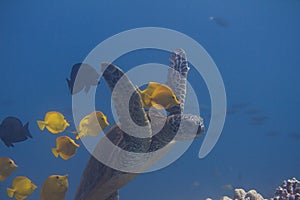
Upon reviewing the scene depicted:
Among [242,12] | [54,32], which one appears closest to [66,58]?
[54,32]

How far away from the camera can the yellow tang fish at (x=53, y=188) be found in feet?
11.3

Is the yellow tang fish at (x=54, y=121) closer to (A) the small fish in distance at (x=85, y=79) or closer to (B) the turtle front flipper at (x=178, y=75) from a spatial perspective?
(A) the small fish in distance at (x=85, y=79)

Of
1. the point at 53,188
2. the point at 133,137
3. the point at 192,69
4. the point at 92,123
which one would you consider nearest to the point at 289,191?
the point at 133,137

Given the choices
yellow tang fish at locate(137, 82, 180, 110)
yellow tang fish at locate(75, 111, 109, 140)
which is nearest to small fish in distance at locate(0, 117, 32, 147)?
yellow tang fish at locate(75, 111, 109, 140)

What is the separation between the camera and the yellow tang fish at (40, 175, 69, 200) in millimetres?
3455

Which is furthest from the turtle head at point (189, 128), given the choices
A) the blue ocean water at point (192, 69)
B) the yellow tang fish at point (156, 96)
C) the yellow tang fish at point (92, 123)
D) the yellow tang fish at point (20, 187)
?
the blue ocean water at point (192, 69)

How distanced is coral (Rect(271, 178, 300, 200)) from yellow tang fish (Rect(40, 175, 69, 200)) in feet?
8.06

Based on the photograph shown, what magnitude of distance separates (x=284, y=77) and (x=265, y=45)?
20.7 feet

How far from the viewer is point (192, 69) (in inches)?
1458

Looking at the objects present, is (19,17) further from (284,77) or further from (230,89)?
(284,77)

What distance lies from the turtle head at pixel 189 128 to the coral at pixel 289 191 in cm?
129

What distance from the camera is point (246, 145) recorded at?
45.8 m

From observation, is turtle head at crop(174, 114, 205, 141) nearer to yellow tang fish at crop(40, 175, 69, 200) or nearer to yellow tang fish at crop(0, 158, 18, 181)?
yellow tang fish at crop(40, 175, 69, 200)

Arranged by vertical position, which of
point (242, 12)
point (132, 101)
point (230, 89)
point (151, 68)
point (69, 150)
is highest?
point (242, 12)
